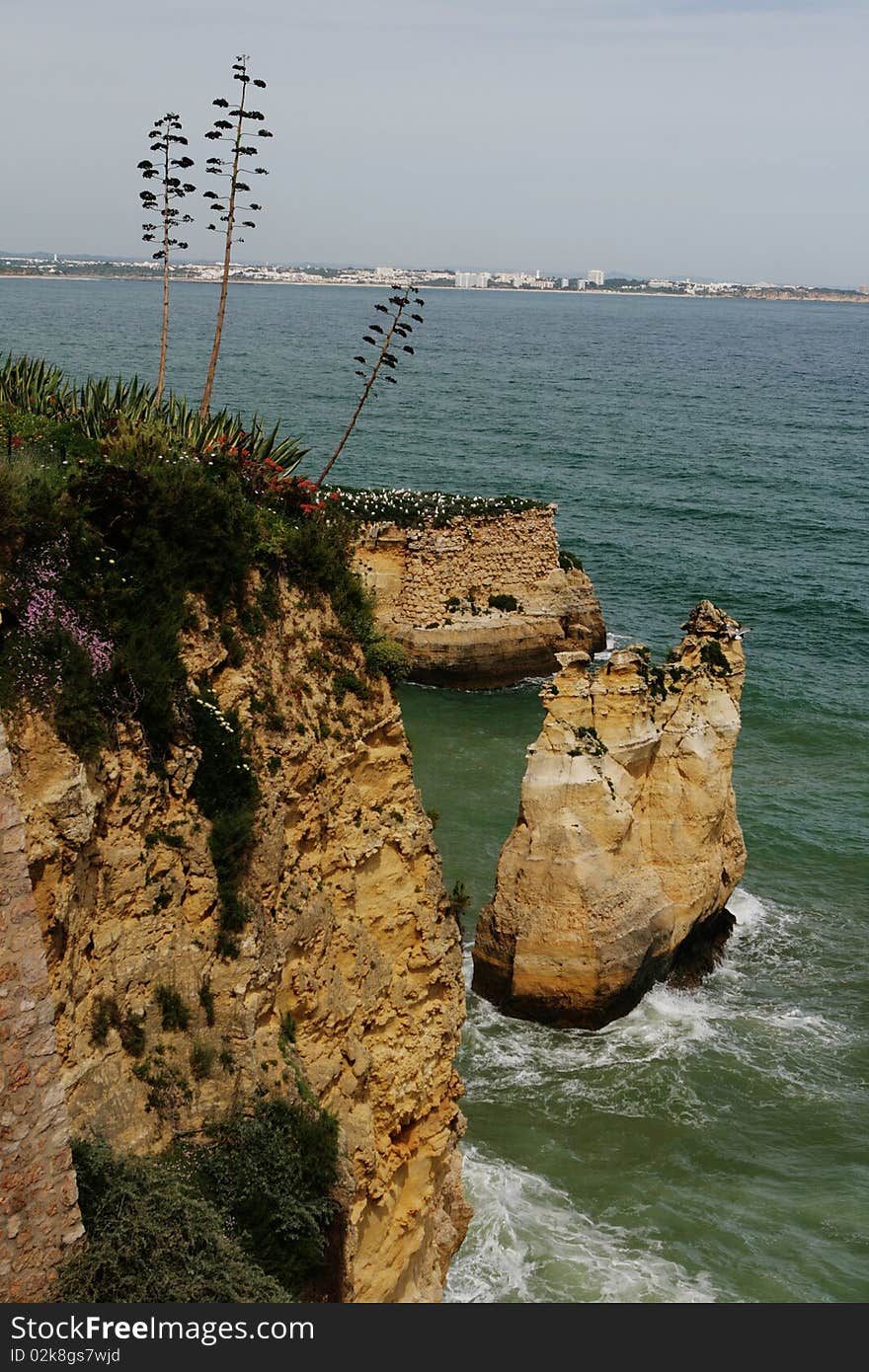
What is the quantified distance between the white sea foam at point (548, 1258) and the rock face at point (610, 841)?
3.70 metres

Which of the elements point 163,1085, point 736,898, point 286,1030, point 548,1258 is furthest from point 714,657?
point 163,1085

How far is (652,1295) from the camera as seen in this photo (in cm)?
1496

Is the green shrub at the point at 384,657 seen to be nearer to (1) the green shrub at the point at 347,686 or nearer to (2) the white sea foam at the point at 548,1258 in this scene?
(1) the green shrub at the point at 347,686

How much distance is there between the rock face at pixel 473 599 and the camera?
122 feet

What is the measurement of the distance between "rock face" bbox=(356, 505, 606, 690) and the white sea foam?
21.5 metres

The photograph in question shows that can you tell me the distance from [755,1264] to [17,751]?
11.9 metres

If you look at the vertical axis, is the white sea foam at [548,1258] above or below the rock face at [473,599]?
below

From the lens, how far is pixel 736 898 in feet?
81.3

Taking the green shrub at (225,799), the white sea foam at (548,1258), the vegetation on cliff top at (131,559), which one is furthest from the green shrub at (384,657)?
the white sea foam at (548,1258)

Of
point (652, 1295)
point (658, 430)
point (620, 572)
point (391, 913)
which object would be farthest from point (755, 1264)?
point (658, 430)

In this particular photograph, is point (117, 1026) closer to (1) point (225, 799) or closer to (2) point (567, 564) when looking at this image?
(1) point (225, 799)

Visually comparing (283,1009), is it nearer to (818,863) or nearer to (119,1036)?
(119,1036)

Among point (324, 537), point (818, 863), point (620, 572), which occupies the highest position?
point (324, 537)

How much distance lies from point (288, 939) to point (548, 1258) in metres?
7.68
